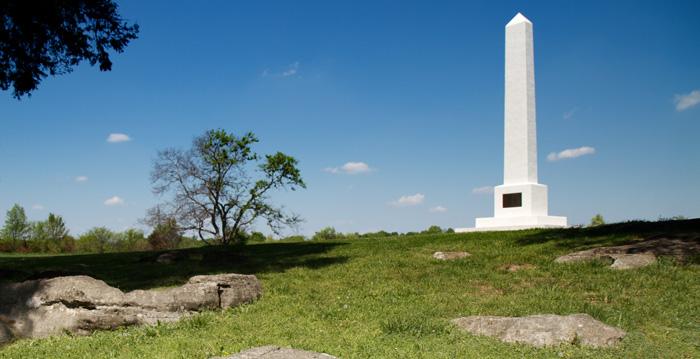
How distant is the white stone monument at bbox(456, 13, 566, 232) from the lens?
3075 cm

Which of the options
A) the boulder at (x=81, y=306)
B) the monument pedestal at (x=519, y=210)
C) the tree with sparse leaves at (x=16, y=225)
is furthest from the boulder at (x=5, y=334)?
the tree with sparse leaves at (x=16, y=225)

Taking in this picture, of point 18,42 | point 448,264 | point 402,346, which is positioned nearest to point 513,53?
point 448,264

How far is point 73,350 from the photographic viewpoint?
931cm

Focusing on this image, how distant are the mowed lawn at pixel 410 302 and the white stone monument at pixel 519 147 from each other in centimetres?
911

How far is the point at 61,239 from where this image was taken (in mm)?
46938

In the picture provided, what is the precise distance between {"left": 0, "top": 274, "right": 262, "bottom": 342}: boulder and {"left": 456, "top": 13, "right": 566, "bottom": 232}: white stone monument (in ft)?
71.7

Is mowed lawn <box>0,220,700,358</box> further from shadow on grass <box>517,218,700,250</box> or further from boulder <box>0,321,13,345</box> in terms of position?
boulder <box>0,321,13,345</box>

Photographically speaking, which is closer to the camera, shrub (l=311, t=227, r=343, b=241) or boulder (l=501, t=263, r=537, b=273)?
boulder (l=501, t=263, r=537, b=273)

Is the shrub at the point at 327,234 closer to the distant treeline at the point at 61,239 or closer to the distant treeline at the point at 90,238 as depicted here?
the distant treeline at the point at 90,238

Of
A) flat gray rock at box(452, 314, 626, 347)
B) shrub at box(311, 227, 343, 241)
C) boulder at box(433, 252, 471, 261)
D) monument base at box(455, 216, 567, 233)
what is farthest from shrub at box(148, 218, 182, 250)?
flat gray rock at box(452, 314, 626, 347)

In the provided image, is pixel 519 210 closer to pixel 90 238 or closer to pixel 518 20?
pixel 518 20

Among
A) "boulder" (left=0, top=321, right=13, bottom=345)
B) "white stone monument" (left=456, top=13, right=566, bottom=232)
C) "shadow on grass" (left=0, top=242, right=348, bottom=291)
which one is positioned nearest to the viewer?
"boulder" (left=0, top=321, right=13, bottom=345)

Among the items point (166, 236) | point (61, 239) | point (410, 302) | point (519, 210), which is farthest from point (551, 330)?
point (61, 239)

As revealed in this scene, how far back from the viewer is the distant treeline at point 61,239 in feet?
141
